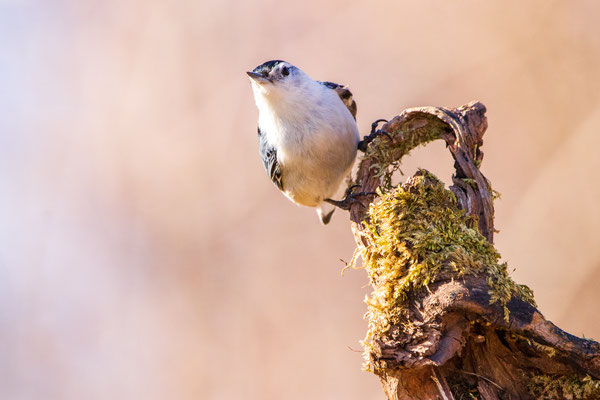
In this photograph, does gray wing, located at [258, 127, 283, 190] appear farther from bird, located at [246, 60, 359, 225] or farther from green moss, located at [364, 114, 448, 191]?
green moss, located at [364, 114, 448, 191]

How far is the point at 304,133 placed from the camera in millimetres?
2053

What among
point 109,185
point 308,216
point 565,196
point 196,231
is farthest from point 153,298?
point 565,196

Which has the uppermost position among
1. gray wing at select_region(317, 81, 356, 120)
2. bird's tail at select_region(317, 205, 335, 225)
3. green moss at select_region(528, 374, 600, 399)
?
gray wing at select_region(317, 81, 356, 120)

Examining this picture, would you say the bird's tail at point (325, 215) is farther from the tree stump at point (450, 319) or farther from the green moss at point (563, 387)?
the green moss at point (563, 387)

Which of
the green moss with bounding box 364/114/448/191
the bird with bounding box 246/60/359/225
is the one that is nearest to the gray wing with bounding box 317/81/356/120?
the bird with bounding box 246/60/359/225

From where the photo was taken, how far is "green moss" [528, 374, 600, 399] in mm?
1101

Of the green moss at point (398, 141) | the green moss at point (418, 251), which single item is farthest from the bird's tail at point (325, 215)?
the green moss at point (418, 251)

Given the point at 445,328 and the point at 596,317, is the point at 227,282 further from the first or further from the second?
the point at 445,328

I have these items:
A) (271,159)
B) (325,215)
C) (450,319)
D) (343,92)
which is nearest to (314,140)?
(271,159)

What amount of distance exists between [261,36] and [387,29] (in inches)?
26.9

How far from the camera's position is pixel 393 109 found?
282cm

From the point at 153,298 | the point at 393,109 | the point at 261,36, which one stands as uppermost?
the point at 261,36

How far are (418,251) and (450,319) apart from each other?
0.56 feet

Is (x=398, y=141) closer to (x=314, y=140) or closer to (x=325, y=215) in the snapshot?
(x=314, y=140)
